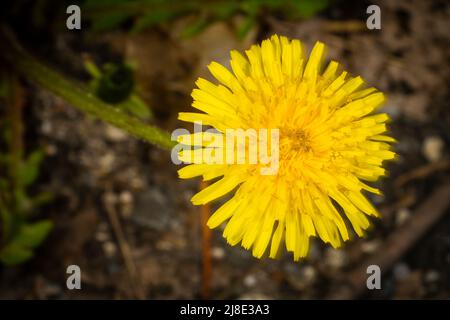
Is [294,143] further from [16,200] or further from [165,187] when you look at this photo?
[16,200]

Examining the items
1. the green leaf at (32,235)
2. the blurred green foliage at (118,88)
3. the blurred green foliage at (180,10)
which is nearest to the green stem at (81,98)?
the blurred green foliage at (118,88)

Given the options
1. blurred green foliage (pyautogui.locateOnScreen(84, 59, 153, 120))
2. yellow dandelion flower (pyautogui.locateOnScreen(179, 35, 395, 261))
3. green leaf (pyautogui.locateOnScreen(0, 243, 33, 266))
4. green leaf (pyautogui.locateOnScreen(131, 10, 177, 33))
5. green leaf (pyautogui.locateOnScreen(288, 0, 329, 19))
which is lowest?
green leaf (pyautogui.locateOnScreen(0, 243, 33, 266))

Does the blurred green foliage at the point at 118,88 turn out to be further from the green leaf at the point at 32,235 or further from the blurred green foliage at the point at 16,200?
the green leaf at the point at 32,235

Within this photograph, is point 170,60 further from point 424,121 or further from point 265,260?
point 424,121

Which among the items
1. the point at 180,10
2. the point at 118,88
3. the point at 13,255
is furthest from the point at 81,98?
the point at 13,255

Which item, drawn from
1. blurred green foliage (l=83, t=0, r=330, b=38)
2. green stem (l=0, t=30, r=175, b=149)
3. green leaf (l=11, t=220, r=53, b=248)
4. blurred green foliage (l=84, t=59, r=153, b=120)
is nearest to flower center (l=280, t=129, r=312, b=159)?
green stem (l=0, t=30, r=175, b=149)

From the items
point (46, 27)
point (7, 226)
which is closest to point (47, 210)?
point (7, 226)

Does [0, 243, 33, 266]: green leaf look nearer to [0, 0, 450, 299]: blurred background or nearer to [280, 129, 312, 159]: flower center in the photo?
[0, 0, 450, 299]: blurred background
